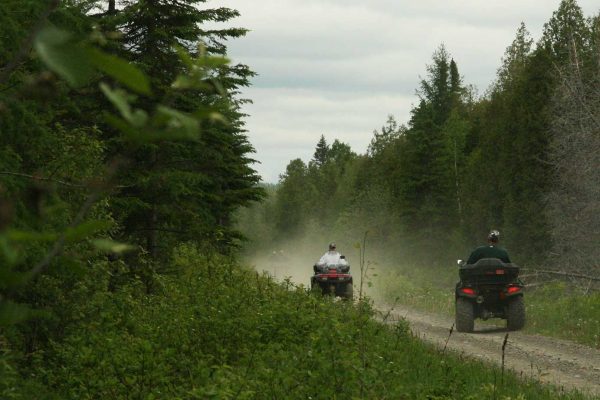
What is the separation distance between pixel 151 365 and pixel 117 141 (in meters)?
11.2

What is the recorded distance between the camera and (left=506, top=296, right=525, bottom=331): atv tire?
56.3ft

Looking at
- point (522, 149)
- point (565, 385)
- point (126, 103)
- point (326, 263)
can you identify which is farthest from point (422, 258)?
point (126, 103)

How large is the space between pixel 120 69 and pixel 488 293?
16.8 m

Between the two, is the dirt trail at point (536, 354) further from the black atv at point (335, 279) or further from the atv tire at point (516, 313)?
the black atv at point (335, 279)

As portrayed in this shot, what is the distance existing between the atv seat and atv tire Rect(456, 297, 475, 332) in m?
0.51

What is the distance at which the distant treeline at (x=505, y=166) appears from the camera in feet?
86.3

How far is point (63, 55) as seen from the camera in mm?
731

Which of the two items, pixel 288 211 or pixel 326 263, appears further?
pixel 288 211

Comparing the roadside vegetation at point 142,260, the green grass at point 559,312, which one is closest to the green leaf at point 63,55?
the roadside vegetation at point 142,260

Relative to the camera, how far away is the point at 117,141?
18562 mm

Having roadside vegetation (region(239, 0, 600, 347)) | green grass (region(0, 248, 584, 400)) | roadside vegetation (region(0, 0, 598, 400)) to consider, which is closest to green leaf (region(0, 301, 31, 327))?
roadside vegetation (region(0, 0, 598, 400))

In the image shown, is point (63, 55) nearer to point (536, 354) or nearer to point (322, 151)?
point (536, 354)

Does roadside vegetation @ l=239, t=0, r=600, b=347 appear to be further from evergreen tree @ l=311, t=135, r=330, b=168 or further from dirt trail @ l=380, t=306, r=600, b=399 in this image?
evergreen tree @ l=311, t=135, r=330, b=168

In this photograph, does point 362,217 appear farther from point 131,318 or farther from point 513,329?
point 131,318
